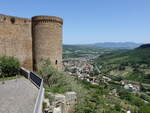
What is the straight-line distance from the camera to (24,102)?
7.71 metres

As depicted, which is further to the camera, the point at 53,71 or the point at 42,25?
the point at 42,25

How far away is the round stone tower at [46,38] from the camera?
18359 millimetres

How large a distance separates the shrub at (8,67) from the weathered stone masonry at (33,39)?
157cm

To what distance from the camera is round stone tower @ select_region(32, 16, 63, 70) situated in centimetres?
1836

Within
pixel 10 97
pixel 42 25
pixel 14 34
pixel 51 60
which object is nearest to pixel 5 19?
pixel 14 34

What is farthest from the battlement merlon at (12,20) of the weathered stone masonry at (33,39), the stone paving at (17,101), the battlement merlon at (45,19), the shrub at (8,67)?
the stone paving at (17,101)

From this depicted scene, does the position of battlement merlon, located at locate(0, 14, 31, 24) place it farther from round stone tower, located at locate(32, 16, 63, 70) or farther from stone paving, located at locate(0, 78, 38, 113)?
stone paving, located at locate(0, 78, 38, 113)

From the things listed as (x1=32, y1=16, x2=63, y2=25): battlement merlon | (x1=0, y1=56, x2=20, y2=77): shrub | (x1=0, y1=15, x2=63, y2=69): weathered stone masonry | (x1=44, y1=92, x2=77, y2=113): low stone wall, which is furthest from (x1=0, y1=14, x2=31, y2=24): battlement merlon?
(x1=44, y1=92, x2=77, y2=113): low stone wall

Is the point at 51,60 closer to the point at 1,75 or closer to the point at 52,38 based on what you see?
the point at 52,38

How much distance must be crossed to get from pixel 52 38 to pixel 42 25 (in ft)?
5.64

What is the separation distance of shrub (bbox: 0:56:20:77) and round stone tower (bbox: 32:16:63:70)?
309 cm

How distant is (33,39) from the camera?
19.1 m

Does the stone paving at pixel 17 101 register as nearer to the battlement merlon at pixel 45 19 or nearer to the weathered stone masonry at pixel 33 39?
the weathered stone masonry at pixel 33 39

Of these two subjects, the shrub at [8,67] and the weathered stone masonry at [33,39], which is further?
the weathered stone masonry at [33,39]
